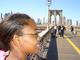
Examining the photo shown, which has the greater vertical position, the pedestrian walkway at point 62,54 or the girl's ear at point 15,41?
the girl's ear at point 15,41

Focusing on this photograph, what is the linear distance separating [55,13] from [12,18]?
5965 inches

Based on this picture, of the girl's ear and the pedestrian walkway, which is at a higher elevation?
the girl's ear

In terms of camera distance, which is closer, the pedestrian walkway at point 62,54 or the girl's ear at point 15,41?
the girl's ear at point 15,41

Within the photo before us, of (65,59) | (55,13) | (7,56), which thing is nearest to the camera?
(7,56)

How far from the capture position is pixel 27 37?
2.77 metres

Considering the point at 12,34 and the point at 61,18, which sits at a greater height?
the point at 12,34

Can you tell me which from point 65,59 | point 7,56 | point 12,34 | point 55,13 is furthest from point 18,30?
point 55,13

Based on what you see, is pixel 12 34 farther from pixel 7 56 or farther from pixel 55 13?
pixel 55 13

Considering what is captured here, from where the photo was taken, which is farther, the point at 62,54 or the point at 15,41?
the point at 62,54

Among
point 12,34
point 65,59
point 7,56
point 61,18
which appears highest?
point 12,34

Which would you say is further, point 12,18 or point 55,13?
→ point 55,13

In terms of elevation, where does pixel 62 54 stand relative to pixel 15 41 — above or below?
below

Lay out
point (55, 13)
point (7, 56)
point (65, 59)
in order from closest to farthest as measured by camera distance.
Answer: point (7, 56), point (65, 59), point (55, 13)

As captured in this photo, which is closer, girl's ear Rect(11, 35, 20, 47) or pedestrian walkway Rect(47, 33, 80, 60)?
girl's ear Rect(11, 35, 20, 47)
